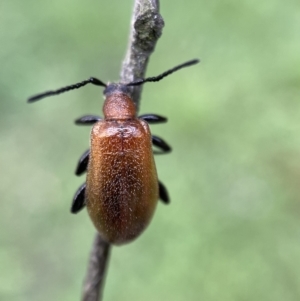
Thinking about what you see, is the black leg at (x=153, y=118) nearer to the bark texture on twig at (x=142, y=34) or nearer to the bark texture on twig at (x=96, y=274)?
the bark texture on twig at (x=142, y=34)

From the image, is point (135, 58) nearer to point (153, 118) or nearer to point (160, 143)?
point (153, 118)

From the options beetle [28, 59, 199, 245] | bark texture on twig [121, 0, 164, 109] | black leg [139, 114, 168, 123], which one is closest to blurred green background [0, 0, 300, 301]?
black leg [139, 114, 168, 123]

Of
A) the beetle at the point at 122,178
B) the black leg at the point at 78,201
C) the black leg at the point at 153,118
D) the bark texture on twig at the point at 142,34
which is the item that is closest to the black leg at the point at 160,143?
the black leg at the point at 153,118

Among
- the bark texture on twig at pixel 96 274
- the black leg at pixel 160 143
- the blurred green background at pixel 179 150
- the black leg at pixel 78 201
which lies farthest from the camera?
the blurred green background at pixel 179 150

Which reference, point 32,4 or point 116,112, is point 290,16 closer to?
point 32,4

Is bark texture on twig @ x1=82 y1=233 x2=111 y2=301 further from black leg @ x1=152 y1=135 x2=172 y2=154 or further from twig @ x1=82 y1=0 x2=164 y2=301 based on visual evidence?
black leg @ x1=152 y1=135 x2=172 y2=154

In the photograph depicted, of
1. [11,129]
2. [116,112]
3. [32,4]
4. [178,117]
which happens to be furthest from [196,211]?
[32,4]
